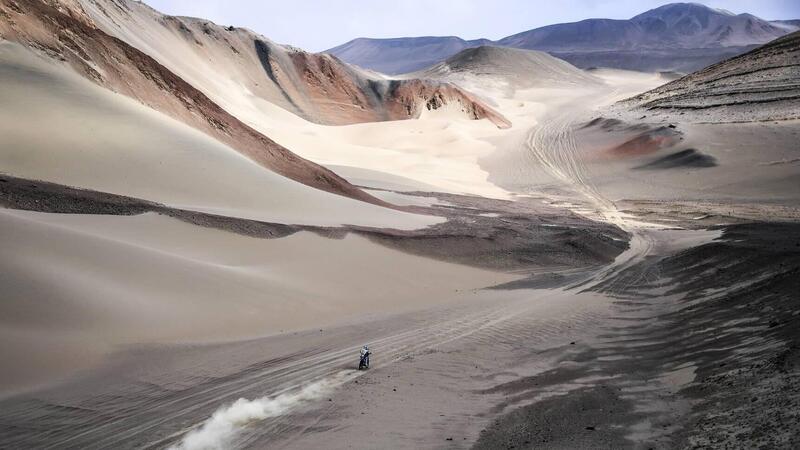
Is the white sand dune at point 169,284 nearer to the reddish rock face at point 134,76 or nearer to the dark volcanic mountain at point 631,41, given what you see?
the reddish rock face at point 134,76

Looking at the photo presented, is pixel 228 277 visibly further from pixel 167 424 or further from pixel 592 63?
pixel 592 63

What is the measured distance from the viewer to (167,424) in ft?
18.7

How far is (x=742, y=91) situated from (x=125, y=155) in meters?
39.4

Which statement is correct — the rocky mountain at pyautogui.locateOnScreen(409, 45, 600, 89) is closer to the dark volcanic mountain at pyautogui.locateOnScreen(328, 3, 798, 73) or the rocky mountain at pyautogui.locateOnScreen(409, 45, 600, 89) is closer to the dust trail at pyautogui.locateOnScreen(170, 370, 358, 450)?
the dark volcanic mountain at pyautogui.locateOnScreen(328, 3, 798, 73)

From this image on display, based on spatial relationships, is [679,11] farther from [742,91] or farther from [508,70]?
[742,91]

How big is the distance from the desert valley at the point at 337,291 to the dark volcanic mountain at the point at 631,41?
4322 inches

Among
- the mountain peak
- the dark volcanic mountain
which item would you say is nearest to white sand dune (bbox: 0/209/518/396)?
the dark volcanic mountain

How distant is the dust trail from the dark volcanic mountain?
406ft

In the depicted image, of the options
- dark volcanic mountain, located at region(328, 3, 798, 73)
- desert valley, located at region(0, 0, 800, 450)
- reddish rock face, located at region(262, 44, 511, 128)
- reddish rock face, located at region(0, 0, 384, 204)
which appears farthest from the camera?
dark volcanic mountain, located at region(328, 3, 798, 73)

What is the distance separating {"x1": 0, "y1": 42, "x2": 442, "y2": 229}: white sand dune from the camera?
1248cm

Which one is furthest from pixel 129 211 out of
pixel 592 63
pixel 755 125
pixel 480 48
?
pixel 592 63

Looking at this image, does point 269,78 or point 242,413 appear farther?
point 269,78

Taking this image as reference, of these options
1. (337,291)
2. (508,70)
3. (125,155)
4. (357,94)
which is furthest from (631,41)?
(337,291)

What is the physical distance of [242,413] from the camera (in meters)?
5.93
